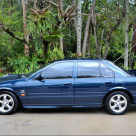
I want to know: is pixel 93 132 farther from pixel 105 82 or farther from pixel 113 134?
pixel 105 82

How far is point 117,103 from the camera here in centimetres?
479

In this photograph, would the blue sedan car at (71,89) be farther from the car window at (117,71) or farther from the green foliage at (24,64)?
the green foliage at (24,64)

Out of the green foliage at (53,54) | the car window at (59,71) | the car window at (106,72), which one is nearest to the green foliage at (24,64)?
the green foliage at (53,54)

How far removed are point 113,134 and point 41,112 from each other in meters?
2.24

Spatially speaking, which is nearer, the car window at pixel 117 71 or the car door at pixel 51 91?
A: the car door at pixel 51 91

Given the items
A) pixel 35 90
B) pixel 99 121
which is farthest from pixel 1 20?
pixel 99 121

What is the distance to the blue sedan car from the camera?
470 centimetres

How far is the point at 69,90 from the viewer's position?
15.4 feet

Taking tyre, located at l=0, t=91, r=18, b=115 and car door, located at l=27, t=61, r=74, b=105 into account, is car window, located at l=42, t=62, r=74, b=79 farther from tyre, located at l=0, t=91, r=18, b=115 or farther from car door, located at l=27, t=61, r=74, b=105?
tyre, located at l=0, t=91, r=18, b=115

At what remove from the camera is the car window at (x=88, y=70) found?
4.85m

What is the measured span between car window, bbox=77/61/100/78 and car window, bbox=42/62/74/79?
0.81 feet

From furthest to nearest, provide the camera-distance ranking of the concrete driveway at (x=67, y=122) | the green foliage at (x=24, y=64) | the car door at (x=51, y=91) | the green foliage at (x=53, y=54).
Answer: the green foliage at (x=53, y=54) < the green foliage at (x=24, y=64) < the car door at (x=51, y=91) < the concrete driveway at (x=67, y=122)

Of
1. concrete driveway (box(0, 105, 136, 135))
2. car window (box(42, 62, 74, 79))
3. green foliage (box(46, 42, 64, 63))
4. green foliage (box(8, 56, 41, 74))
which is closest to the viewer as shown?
concrete driveway (box(0, 105, 136, 135))

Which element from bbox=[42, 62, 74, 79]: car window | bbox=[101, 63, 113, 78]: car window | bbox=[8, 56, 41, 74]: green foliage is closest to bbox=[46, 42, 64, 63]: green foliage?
bbox=[8, 56, 41, 74]: green foliage
